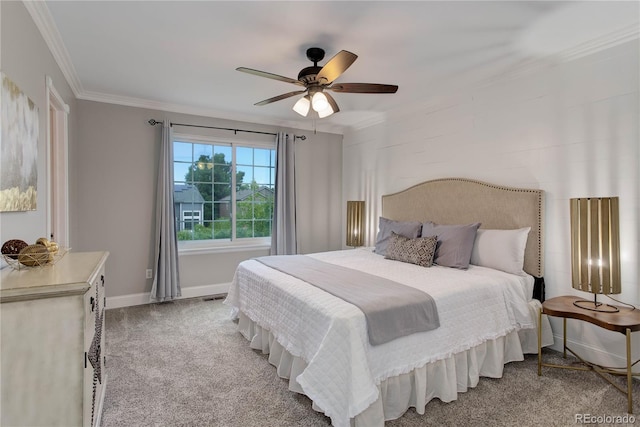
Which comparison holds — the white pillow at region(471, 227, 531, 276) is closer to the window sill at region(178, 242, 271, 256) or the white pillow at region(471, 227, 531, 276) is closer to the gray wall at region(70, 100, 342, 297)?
the window sill at region(178, 242, 271, 256)

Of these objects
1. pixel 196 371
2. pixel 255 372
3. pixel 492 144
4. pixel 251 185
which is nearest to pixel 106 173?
pixel 251 185

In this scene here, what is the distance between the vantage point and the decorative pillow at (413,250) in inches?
125

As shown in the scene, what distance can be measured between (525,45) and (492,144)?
3.14 ft

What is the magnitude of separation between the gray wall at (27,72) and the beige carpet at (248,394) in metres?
→ 1.20

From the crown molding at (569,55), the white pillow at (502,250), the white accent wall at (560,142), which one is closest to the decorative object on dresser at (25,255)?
the white pillow at (502,250)

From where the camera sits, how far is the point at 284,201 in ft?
16.4

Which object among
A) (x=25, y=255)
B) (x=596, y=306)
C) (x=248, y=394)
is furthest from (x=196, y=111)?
(x=596, y=306)

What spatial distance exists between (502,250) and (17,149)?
3.45 metres

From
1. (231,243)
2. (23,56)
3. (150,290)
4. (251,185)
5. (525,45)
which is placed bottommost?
(150,290)

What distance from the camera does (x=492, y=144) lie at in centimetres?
341

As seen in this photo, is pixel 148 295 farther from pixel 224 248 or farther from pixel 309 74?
pixel 309 74

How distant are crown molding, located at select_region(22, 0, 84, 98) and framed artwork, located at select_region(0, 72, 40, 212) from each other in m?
0.60

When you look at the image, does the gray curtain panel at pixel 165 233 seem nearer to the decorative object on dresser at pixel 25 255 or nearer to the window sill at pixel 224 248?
the window sill at pixel 224 248

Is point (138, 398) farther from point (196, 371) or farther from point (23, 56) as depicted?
point (23, 56)
